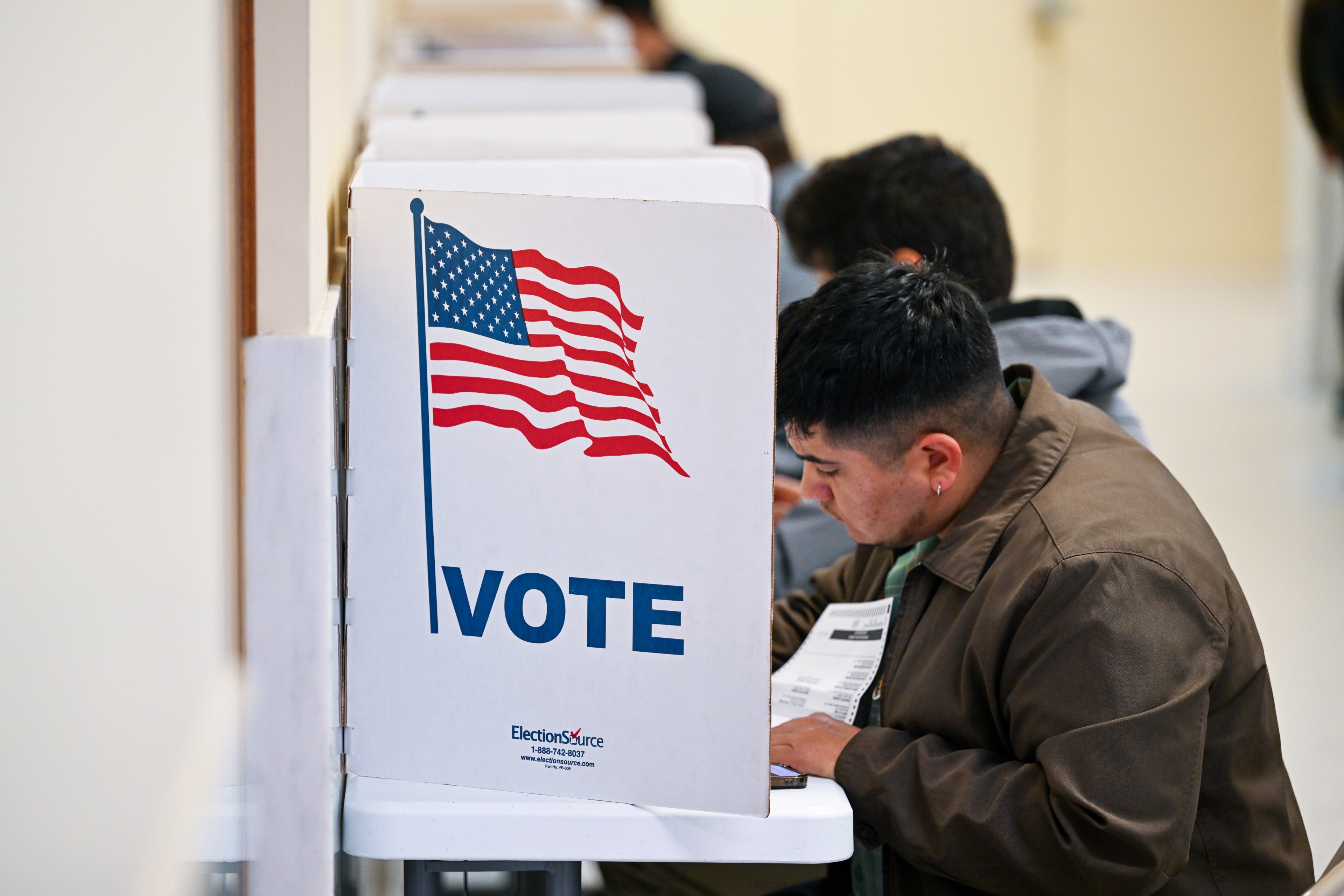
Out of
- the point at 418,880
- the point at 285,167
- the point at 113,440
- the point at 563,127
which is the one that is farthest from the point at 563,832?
the point at 563,127

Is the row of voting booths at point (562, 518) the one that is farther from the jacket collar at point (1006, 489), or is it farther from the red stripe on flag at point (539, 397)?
the jacket collar at point (1006, 489)

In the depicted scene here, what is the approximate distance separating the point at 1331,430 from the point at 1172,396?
0.68 metres

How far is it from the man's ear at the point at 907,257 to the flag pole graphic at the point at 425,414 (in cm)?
52

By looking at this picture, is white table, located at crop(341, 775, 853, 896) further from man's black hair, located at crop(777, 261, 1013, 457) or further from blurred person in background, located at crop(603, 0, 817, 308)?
blurred person in background, located at crop(603, 0, 817, 308)

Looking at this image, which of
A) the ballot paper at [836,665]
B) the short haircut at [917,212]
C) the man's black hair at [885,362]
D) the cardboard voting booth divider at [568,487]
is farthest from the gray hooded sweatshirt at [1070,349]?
the cardboard voting booth divider at [568,487]

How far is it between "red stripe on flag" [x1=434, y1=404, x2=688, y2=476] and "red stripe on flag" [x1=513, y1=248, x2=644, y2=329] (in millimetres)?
91

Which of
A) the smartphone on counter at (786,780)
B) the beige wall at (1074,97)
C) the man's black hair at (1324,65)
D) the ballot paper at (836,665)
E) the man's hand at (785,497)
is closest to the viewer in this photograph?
the smartphone on counter at (786,780)

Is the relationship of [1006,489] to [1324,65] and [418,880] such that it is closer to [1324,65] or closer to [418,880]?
[418,880]

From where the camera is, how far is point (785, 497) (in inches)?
87.7

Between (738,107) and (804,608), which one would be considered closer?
(804,608)

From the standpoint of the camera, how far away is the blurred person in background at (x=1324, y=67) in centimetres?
513

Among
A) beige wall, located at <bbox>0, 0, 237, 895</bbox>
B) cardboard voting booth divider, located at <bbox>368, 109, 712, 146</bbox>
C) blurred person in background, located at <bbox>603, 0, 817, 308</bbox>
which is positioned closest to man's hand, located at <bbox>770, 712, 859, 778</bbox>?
beige wall, located at <bbox>0, 0, 237, 895</bbox>

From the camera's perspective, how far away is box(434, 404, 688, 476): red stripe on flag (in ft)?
3.69

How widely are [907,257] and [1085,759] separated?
731 millimetres
